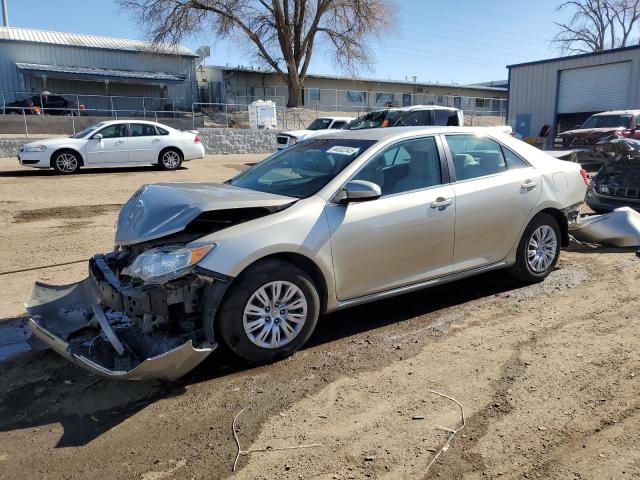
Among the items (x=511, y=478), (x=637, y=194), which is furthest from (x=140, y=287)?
(x=637, y=194)

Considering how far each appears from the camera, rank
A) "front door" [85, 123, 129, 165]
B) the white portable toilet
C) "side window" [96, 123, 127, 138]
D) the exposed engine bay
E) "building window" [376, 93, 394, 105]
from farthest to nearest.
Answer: "building window" [376, 93, 394, 105]
the white portable toilet
"side window" [96, 123, 127, 138]
"front door" [85, 123, 129, 165]
the exposed engine bay

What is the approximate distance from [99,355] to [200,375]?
0.69 m

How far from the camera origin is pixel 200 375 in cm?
381

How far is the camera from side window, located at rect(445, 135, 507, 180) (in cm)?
498

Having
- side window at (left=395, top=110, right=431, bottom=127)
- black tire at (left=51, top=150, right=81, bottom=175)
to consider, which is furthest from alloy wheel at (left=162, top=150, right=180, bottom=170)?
side window at (left=395, top=110, right=431, bottom=127)

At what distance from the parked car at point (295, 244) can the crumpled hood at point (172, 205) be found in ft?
0.05

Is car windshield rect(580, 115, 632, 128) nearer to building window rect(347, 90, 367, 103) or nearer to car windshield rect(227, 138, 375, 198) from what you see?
car windshield rect(227, 138, 375, 198)

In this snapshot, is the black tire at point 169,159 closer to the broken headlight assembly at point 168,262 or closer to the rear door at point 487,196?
the rear door at point 487,196

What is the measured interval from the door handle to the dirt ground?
1.00 metres

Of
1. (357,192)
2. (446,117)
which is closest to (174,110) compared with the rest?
(446,117)

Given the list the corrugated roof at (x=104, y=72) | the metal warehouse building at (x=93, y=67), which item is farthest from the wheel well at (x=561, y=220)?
the corrugated roof at (x=104, y=72)

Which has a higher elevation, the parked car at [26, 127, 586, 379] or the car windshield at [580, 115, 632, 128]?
the car windshield at [580, 115, 632, 128]

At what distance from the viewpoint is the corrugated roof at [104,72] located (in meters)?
37.2

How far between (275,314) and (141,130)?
14616 millimetres
